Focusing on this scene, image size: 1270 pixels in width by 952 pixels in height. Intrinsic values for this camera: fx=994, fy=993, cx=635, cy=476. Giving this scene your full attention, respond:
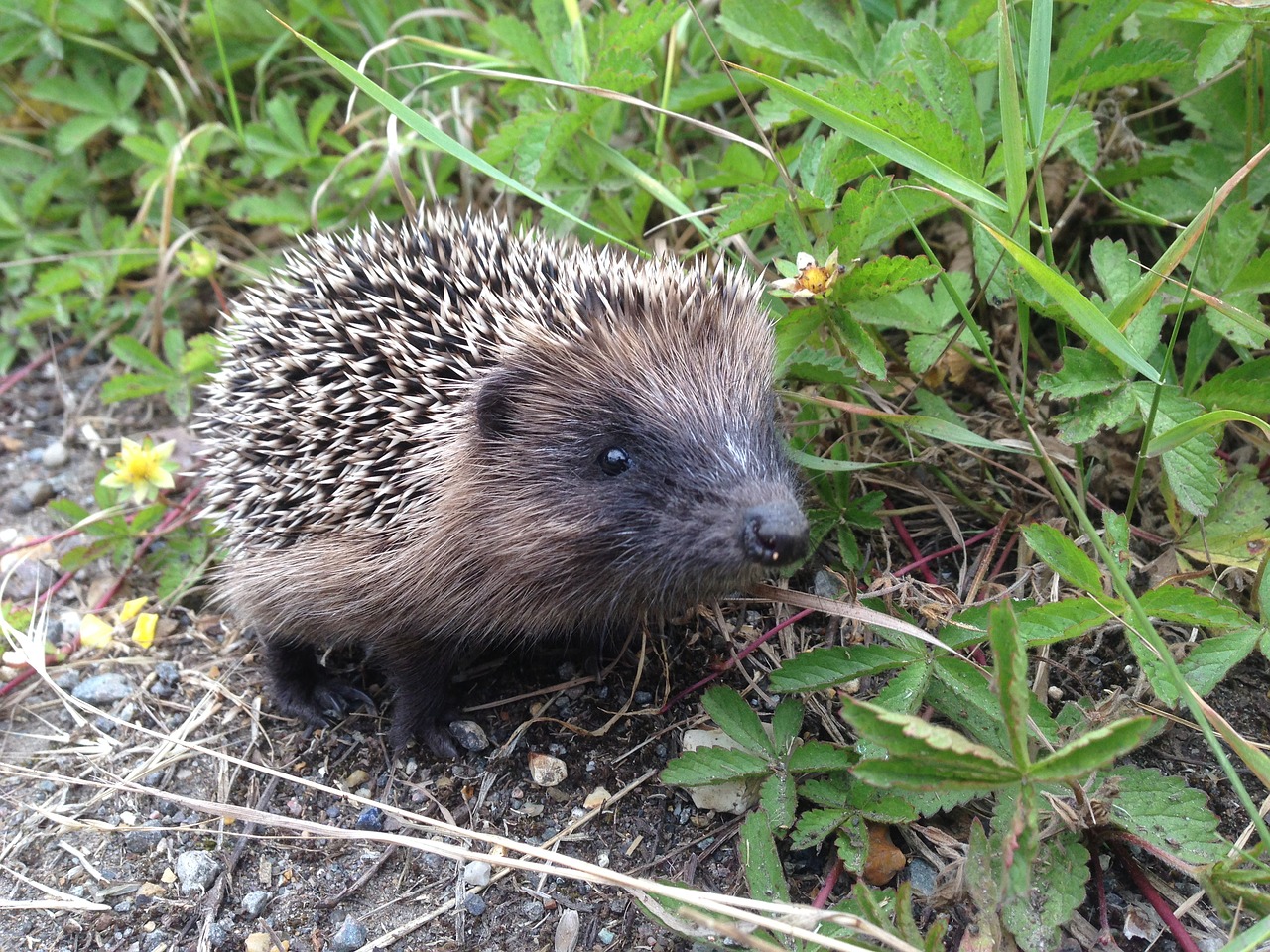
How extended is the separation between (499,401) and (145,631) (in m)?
2.06

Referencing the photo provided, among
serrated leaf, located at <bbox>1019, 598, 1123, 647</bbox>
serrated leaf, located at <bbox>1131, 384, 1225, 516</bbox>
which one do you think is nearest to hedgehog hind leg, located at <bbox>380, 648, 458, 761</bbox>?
serrated leaf, located at <bbox>1019, 598, 1123, 647</bbox>

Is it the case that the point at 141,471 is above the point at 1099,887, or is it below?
below

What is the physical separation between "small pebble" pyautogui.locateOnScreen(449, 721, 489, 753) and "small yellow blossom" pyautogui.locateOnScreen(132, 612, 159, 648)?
4.76ft

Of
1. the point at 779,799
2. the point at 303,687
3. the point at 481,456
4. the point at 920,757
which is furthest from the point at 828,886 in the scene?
the point at 303,687

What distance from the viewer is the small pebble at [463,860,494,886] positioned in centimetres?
317

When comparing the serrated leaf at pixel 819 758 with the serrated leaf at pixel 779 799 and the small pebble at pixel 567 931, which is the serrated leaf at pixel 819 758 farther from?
the small pebble at pixel 567 931

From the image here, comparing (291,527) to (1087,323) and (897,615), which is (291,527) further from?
(1087,323)

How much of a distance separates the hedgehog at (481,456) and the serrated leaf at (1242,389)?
137 cm

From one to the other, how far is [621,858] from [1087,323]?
2.20m

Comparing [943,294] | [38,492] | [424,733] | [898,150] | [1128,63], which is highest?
[1128,63]

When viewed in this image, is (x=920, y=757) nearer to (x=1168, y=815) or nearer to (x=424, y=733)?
(x=1168, y=815)

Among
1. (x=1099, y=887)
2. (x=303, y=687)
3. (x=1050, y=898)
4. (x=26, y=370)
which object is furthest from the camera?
(x=26, y=370)

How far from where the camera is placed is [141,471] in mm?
4305

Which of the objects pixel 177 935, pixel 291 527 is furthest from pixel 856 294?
pixel 177 935
